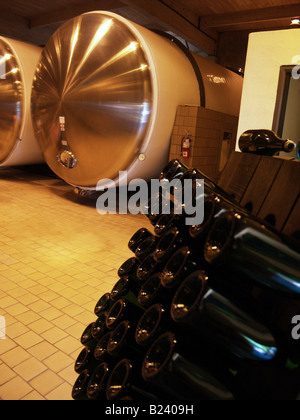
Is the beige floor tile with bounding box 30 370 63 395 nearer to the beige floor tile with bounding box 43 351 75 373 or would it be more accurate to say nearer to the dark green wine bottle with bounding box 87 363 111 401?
the beige floor tile with bounding box 43 351 75 373

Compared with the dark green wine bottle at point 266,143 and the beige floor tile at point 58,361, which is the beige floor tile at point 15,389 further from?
the dark green wine bottle at point 266,143

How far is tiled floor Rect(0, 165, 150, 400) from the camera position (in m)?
1.69

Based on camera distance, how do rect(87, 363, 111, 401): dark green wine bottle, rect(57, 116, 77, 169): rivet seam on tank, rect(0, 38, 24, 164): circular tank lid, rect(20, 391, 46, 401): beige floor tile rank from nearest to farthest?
rect(87, 363, 111, 401): dark green wine bottle, rect(20, 391, 46, 401): beige floor tile, rect(57, 116, 77, 169): rivet seam on tank, rect(0, 38, 24, 164): circular tank lid

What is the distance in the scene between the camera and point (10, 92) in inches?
226

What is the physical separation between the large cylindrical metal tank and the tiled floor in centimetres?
127

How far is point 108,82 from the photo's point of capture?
405cm

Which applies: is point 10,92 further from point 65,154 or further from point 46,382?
point 46,382

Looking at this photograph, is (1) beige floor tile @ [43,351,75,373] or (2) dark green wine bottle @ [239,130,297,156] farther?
(1) beige floor tile @ [43,351,75,373]

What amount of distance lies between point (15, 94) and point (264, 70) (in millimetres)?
4525

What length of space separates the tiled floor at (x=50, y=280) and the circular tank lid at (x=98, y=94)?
74 cm

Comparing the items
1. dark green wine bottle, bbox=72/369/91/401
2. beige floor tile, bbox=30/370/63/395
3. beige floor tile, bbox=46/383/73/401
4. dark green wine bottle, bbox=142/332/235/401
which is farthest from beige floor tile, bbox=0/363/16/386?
dark green wine bottle, bbox=142/332/235/401

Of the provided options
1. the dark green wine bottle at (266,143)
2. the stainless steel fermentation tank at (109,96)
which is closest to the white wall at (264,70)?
the stainless steel fermentation tank at (109,96)

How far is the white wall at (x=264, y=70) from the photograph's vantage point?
2.70 metres
